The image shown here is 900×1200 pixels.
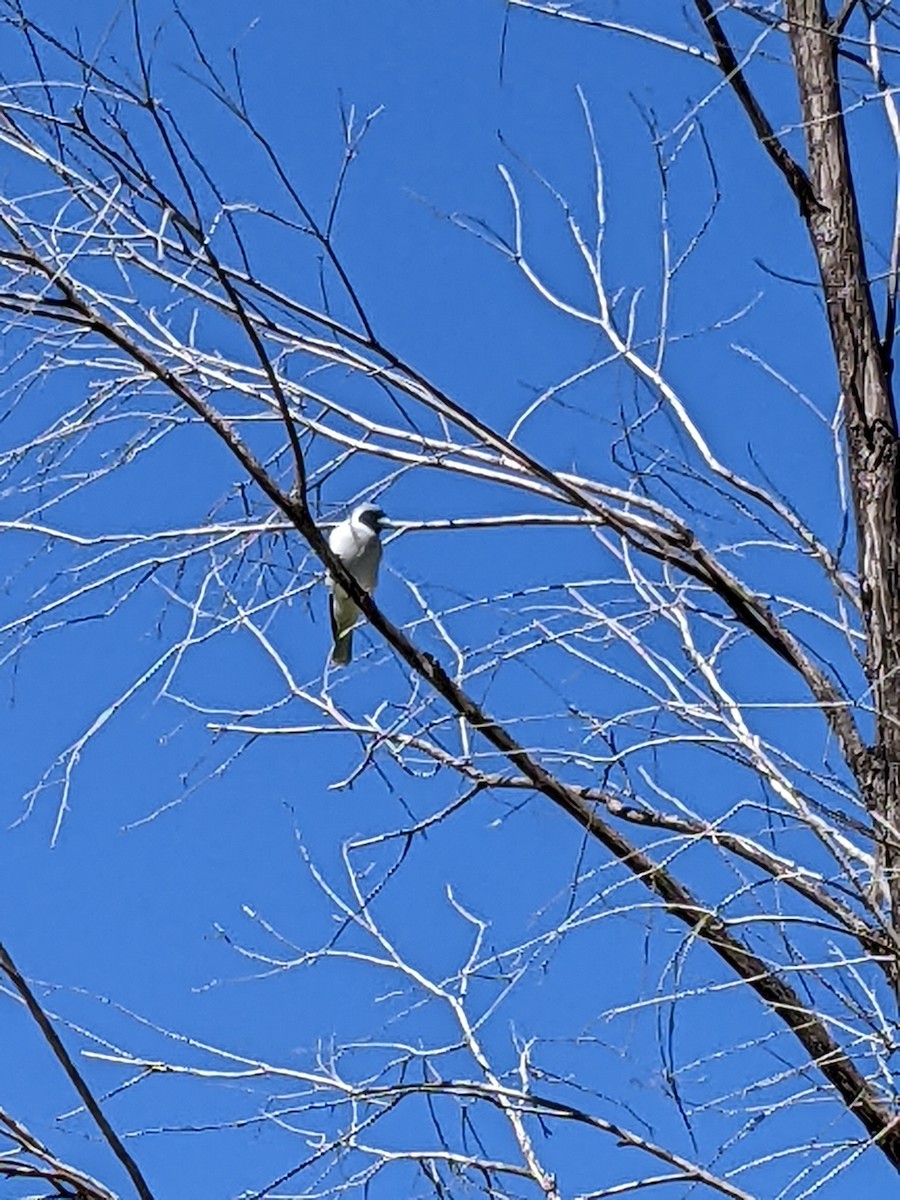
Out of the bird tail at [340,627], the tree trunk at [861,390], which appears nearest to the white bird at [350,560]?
the bird tail at [340,627]

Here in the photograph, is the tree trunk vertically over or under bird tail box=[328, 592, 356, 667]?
under

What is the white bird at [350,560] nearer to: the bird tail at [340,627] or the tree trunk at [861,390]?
the bird tail at [340,627]

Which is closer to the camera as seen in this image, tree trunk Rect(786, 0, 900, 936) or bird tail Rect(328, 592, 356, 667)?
→ tree trunk Rect(786, 0, 900, 936)

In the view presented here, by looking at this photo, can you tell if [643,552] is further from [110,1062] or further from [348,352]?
[110,1062]

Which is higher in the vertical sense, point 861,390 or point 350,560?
point 350,560

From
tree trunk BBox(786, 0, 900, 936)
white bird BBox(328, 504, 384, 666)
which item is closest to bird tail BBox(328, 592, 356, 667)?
white bird BBox(328, 504, 384, 666)

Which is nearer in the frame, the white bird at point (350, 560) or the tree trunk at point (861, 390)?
the tree trunk at point (861, 390)

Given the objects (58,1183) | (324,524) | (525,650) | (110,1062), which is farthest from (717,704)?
(58,1183)

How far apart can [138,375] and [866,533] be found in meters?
1.29

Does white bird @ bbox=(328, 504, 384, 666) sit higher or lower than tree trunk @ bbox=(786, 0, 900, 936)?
higher

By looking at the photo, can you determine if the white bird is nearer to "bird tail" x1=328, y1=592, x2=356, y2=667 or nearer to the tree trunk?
"bird tail" x1=328, y1=592, x2=356, y2=667

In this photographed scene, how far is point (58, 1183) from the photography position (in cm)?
182

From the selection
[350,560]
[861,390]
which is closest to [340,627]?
[350,560]

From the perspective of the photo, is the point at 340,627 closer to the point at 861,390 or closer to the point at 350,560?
the point at 350,560
